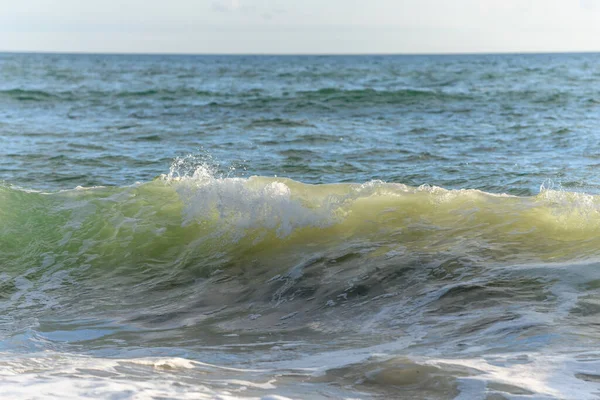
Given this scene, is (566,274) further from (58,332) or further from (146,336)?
(58,332)

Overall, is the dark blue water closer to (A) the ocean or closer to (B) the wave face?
(A) the ocean

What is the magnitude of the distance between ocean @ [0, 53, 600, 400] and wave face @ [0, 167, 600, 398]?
25 millimetres

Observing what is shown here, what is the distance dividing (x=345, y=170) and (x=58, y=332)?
7232 mm

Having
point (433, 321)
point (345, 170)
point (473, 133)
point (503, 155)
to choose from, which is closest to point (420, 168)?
point (345, 170)

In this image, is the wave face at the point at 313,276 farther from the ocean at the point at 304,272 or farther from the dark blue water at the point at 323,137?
the dark blue water at the point at 323,137

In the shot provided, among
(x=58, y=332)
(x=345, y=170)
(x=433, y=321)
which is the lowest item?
(x=58, y=332)

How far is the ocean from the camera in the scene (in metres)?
3.92

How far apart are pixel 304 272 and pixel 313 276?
0.16m

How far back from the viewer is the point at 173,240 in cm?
807

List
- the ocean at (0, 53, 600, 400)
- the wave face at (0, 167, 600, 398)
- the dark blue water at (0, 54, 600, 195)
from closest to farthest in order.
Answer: the ocean at (0, 53, 600, 400)
the wave face at (0, 167, 600, 398)
the dark blue water at (0, 54, 600, 195)

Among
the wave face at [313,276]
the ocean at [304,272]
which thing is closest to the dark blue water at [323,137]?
the ocean at [304,272]

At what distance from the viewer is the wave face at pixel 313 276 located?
4363 millimetres

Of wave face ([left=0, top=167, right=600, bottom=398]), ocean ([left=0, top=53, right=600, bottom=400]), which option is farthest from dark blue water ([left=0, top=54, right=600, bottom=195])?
wave face ([left=0, top=167, right=600, bottom=398])

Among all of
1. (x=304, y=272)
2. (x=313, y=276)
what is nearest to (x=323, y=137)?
(x=304, y=272)
